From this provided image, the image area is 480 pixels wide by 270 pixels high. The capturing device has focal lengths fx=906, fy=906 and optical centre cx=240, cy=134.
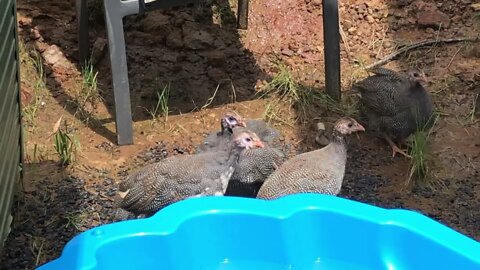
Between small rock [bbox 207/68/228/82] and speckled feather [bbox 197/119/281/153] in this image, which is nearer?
speckled feather [bbox 197/119/281/153]

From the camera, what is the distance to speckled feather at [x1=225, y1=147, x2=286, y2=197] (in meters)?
3.90

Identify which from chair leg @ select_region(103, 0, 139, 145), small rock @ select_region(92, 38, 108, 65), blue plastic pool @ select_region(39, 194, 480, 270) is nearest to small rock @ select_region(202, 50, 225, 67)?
small rock @ select_region(92, 38, 108, 65)

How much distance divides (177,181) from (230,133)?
511 mm

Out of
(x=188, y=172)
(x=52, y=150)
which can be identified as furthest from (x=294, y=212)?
(x=52, y=150)

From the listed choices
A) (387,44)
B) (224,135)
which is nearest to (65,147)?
(224,135)

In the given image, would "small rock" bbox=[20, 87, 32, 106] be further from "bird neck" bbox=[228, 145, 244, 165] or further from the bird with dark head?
"bird neck" bbox=[228, 145, 244, 165]

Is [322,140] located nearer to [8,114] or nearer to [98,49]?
[98,49]

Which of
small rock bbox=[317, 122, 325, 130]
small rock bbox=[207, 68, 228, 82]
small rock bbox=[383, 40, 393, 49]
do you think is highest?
small rock bbox=[383, 40, 393, 49]

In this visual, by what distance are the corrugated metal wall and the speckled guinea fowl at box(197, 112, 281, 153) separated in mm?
822

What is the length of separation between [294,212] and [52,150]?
1689 mm

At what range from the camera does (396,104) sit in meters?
4.34

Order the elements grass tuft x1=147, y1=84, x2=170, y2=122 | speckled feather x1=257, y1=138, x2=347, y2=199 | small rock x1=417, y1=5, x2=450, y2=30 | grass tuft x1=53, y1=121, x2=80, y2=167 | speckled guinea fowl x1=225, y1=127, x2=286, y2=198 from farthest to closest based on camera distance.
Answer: small rock x1=417, y1=5, x2=450, y2=30
grass tuft x1=147, y1=84, x2=170, y2=122
grass tuft x1=53, y1=121, x2=80, y2=167
speckled guinea fowl x1=225, y1=127, x2=286, y2=198
speckled feather x1=257, y1=138, x2=347, y2=199

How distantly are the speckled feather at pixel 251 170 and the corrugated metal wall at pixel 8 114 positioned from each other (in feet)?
3.01

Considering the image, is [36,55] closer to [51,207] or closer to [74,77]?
[74,77]
